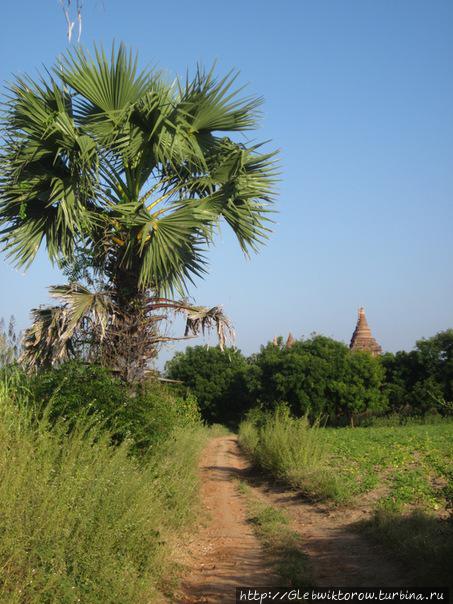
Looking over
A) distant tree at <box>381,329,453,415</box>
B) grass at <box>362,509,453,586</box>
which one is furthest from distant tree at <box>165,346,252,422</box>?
grass at <box>362,509,453,586</box>

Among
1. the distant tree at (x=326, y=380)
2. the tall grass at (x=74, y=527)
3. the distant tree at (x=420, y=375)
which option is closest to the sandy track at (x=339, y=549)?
the tall grass at (x=74, y=527)

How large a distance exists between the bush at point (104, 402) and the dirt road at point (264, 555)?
5.38 feet

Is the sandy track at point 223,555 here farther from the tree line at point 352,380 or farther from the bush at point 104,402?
the tree line at point 352,380

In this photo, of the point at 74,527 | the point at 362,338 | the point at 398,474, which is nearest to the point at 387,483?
the point at 398,474

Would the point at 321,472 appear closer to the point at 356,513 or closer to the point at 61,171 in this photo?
the point at 356,513

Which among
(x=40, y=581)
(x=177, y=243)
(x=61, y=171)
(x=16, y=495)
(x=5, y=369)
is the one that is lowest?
(x=40, y=581)

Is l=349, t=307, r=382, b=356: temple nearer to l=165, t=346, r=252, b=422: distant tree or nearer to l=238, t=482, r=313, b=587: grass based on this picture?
l=165, t=346, r=252, b=422: distant tree

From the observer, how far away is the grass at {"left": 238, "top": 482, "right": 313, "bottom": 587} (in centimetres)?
658

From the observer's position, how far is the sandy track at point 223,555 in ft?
21.2

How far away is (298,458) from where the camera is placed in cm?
1341

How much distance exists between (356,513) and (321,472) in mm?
2421

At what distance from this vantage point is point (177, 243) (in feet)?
32.7

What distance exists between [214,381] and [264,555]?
4501cm

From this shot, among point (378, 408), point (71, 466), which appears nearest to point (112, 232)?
point (71, 466)
